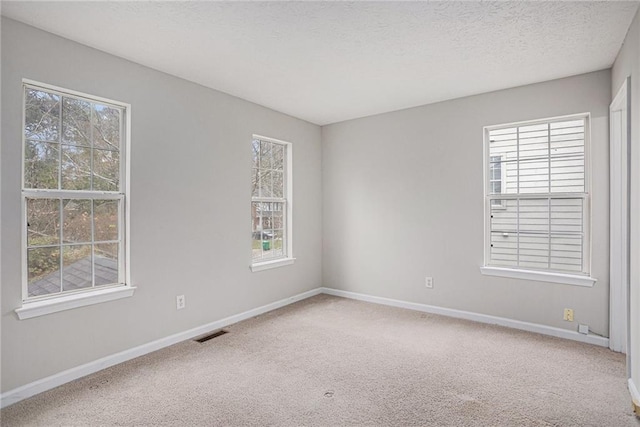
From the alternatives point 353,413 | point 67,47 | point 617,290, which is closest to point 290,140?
point 67,47

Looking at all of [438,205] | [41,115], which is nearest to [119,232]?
[41,115]

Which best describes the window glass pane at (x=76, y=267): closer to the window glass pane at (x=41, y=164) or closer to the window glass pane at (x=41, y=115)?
the window glass pane at (x=41, y=164)

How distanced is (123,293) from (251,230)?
1.53 meters

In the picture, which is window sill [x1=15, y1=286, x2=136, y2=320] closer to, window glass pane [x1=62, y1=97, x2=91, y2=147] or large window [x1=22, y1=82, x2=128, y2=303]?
large window [x1=22, y1=82, x2=128, y2=303]

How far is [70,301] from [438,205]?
3.70 meters

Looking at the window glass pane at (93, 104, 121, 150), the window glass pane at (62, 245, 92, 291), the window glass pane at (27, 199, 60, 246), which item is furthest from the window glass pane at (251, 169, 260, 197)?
the window glass pane at (27, 199, 60, 246)

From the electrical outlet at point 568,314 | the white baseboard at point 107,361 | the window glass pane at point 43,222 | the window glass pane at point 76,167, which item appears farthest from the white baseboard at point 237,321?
the window glass pane at point 76,167

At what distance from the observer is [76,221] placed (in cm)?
260

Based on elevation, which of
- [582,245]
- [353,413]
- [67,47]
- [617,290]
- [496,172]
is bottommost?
[353,413]

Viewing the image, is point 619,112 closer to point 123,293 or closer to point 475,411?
point 475,411

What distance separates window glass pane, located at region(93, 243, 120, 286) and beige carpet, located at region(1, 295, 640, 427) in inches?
28.2

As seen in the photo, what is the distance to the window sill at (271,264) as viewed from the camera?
4.00 meters

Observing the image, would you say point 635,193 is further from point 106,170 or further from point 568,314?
point 106,170

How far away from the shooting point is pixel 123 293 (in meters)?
2.78
